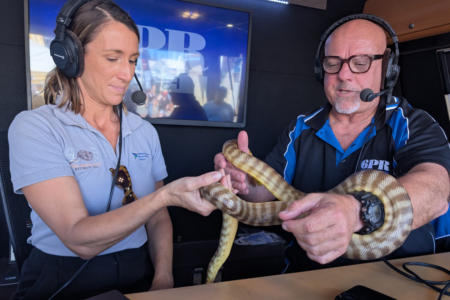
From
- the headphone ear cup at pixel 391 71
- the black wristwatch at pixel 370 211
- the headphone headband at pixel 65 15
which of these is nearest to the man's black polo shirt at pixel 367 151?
the headphone ear cup at pixel 391 71

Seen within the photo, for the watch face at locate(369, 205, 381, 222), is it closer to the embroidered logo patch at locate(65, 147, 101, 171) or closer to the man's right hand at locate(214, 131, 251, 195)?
the man's right hand at locate(214, 131, 251, 195)

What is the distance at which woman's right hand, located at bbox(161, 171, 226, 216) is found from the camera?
102 cm

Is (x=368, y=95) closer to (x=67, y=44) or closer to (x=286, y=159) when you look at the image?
(x=286, y=159)

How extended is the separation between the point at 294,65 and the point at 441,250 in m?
2.73

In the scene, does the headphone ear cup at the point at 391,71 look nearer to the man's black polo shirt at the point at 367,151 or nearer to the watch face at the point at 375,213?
the man's black polo shirt at the point at 367,151

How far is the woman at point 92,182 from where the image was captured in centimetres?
123

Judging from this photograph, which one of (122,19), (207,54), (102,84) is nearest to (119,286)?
(102,84)

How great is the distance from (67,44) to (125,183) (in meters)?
0.69

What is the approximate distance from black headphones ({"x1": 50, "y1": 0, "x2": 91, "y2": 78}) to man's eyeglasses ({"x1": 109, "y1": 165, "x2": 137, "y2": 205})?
1.72ft

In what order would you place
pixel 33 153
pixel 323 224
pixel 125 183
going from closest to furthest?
pixel 323 224 → pixel 33 153 → pixel 125 183

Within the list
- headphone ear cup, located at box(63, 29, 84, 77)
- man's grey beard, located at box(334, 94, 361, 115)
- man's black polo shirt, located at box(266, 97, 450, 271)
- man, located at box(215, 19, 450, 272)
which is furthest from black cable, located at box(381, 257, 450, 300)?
headphone ear cup, located at box(63, 29, 84, 77)

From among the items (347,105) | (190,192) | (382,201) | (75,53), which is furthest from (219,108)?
(382,201)

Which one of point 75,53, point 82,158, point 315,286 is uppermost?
point 75,53

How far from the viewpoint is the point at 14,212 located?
1450mm
